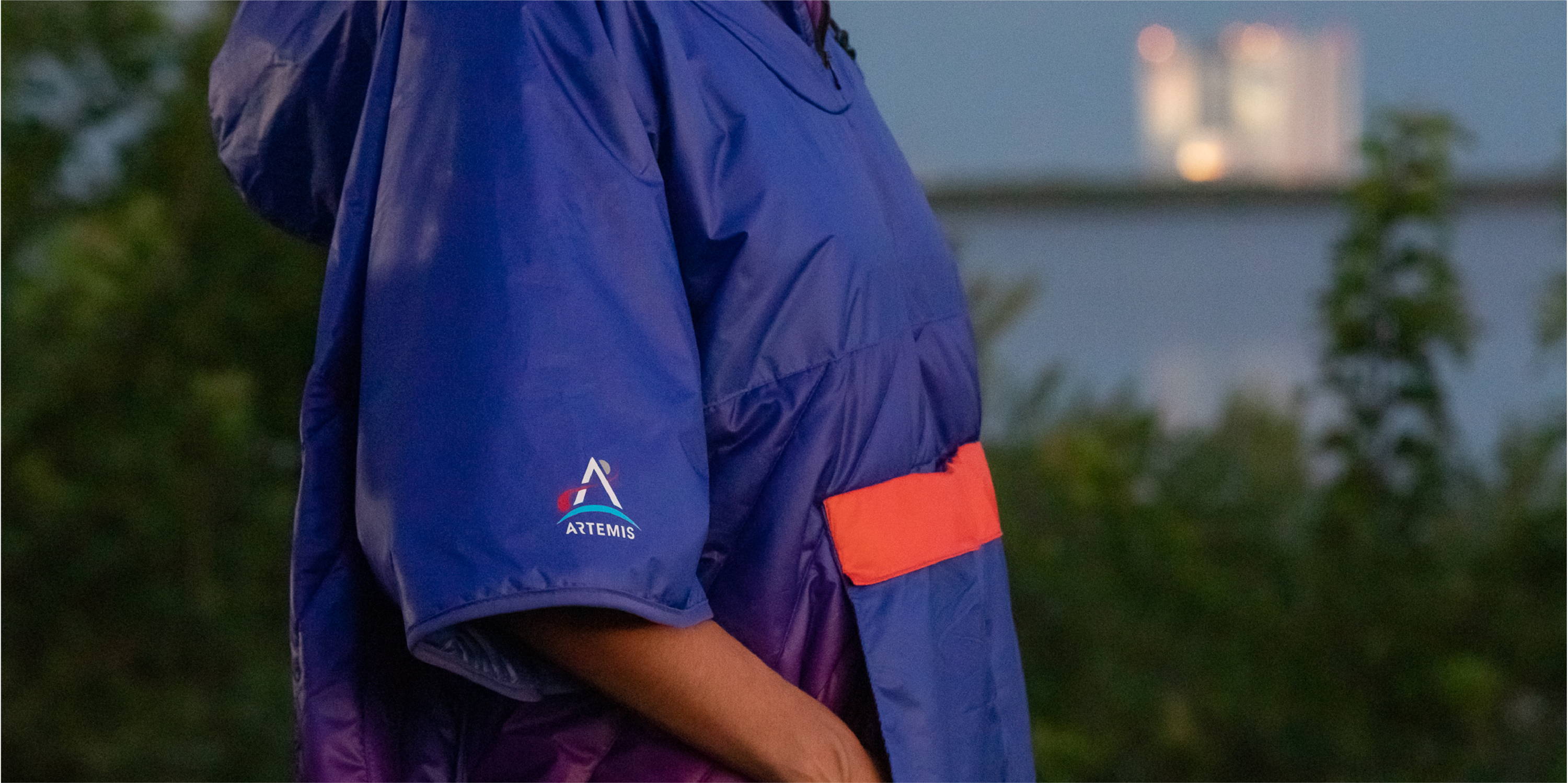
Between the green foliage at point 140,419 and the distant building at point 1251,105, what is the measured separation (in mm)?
1937

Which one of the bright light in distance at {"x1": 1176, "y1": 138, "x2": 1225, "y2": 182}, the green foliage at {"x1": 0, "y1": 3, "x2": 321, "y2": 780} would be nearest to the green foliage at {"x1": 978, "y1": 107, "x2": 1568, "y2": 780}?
the bright light in distance at {"x1": 1176, "y1": 138, "x2": 1225, "y2": 182}

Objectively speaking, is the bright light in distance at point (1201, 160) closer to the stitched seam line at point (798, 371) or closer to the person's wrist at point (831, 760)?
the stitched seam line at point (798, 371)

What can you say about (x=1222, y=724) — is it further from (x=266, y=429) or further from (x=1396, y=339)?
(x=266, y=429)

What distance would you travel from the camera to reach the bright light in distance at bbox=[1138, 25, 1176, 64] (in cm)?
339

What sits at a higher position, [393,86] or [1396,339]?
[393,86]

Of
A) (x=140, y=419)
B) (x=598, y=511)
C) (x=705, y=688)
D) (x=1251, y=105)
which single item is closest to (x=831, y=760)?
(x=705, y=688)

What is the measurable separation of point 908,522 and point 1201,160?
291 centimetres

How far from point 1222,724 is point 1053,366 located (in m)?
0.98

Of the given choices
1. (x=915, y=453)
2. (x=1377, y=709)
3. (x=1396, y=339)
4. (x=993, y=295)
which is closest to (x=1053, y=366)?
(x=993, y=295)

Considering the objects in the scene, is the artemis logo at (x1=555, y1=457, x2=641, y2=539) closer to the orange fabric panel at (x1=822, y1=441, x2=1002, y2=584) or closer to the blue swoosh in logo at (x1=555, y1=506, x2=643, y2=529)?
the blue swoosh in logo at (x1=555, y1=506, x2=643, y2=529)

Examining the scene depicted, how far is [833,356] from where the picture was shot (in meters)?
0.90

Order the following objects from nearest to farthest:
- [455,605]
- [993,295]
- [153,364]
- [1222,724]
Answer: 1. [455,605]
2. [153,364]
3. [1222,724]
4. [993,295]

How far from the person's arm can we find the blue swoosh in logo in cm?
6

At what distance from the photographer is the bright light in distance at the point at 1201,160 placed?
3578 millimetres
